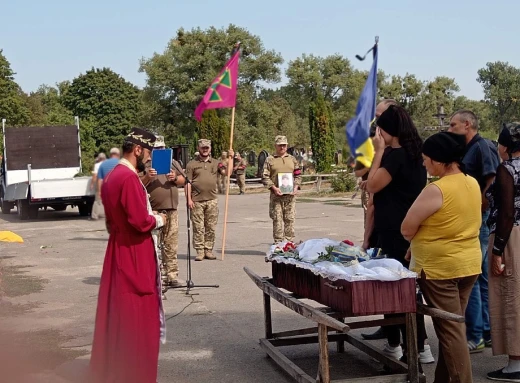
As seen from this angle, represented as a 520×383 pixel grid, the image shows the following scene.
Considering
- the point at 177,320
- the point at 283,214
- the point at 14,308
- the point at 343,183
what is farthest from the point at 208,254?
the point at 343,183

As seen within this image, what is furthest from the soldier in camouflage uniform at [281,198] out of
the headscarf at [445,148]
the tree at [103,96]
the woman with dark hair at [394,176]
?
the tree at [103,96]

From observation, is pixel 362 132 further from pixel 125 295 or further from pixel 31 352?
pixel 31 352

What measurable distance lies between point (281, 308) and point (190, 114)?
48.8m

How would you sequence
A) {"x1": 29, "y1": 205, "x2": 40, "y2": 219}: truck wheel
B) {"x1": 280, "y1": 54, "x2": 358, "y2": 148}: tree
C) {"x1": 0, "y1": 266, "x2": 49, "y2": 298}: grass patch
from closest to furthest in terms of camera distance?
1. {"x1": 0, "y1": 266, "x2": 49, "y2": 298}: grass patch
2. {"x1": 29, "y1": 205, "x2": 40, "y2": 219}: truck wheel
3. {"x1": 280, "y1": 54, "x2": 358, "y2": 148}: tree

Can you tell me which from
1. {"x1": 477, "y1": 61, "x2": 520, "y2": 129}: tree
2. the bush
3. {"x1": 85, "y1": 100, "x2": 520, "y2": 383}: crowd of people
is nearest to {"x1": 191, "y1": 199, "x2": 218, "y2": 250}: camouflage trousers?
{"x1": 85, "y1": 100, "x2": 520, "y2": 383}: crowd of people

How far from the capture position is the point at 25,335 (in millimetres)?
8523

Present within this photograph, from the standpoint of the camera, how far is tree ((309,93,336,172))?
45062 mm

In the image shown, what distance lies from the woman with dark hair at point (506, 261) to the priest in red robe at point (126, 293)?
276cm

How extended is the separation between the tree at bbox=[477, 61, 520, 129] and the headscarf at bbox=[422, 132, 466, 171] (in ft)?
191

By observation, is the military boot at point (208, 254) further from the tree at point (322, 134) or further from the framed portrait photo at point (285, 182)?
the tree at point (322, 134)

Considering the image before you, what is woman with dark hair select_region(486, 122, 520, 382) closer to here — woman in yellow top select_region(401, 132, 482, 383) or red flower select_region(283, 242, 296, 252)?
woman in yellow top select_region(401, 132, 482, 383)

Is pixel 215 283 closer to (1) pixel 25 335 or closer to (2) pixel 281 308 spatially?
(2) pixel 281 308

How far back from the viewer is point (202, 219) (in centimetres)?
1398

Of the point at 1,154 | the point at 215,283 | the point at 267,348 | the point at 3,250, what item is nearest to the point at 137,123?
the point at 1,154
